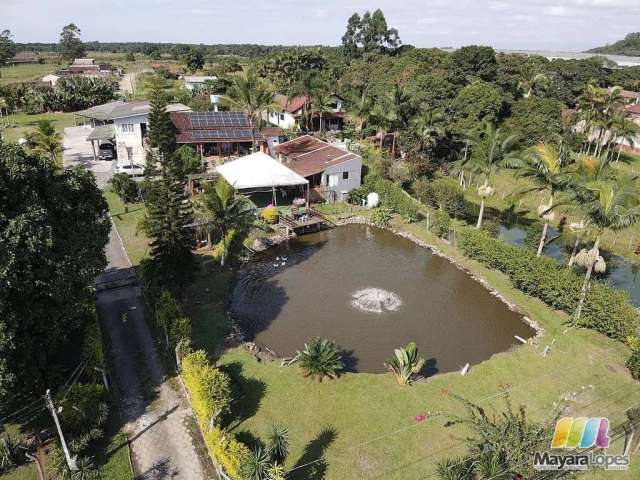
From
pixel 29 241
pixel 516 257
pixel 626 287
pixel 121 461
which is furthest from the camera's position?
pixel 626 287

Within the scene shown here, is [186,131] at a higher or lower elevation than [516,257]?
higher

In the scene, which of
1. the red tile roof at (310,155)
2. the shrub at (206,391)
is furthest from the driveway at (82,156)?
the shrub at (206,391)

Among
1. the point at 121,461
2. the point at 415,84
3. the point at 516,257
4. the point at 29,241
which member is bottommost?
the point at 121,461

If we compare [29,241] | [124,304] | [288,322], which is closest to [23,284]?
[29,241]

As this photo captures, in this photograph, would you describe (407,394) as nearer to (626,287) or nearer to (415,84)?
(626,287)

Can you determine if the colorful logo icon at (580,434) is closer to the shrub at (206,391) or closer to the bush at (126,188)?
the shrub at (206,391)

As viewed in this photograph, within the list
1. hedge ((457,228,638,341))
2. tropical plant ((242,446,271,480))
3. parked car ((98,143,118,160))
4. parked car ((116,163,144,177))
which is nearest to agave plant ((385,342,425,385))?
tropical plant ((242,446,271,480))

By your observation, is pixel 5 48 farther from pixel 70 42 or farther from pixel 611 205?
pixel 611 205
